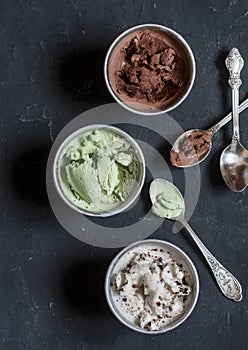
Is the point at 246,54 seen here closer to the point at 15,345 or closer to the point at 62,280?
the point at 62,280

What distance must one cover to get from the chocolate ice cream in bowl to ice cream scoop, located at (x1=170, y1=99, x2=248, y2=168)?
0.11 m

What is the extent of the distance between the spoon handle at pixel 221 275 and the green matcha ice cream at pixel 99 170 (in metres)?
0.21

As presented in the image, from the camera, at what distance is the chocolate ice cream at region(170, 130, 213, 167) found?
1.78 metres

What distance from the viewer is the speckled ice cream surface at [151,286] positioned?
5.60 feet

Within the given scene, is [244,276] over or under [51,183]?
under

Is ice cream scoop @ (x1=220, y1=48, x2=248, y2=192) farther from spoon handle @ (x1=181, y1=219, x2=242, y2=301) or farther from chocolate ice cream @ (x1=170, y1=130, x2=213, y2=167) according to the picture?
spoon handle @ (x1=181, y1=219, x2=242, y2=301)

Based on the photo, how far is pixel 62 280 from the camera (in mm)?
1800

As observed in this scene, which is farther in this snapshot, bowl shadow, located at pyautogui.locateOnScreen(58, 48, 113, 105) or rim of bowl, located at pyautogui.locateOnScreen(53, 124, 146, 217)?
bowl shadow, located at pyautogui.locateOnScreen(58, 48, 113, 105)

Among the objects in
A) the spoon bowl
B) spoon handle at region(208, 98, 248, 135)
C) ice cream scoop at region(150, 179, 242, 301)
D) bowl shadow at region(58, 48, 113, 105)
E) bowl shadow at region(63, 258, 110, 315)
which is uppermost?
bowl shadow at region(58, 48, 113, 105)

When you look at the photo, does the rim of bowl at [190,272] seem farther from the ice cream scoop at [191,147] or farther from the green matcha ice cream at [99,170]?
the ice cream scoop at [191,147]

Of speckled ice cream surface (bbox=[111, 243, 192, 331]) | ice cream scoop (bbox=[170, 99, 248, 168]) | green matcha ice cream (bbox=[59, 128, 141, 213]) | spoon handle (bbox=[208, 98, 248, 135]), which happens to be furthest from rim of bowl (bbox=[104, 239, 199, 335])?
spoon handle (bbox=[208, 98, 248, 135])

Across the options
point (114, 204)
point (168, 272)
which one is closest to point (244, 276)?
point (168, 272)

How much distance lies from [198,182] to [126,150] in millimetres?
232

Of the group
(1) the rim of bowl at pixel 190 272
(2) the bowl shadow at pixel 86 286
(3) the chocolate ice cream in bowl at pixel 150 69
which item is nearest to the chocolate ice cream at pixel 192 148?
(3) the chocolate ice cream in bowl at pixel 150 69
